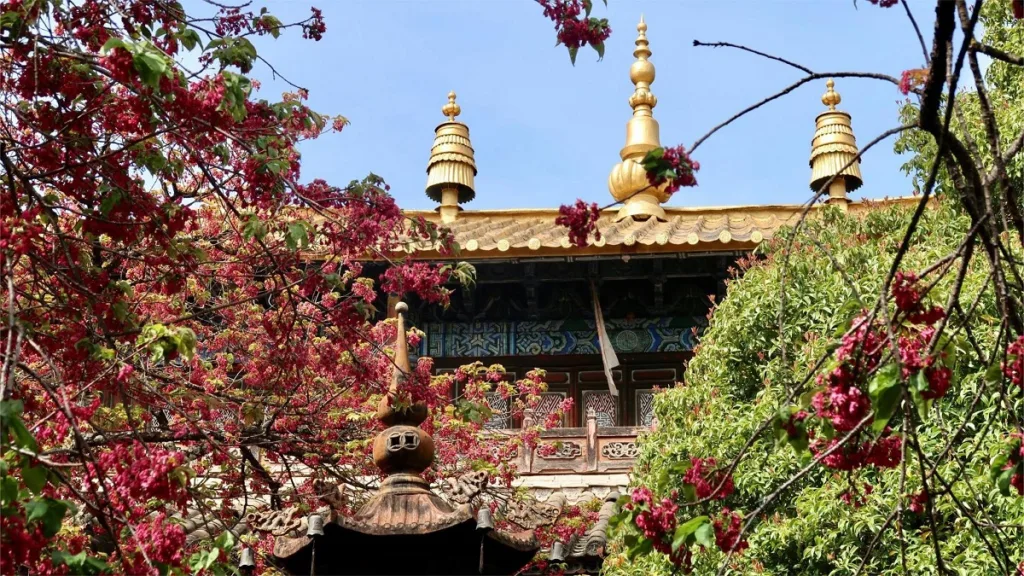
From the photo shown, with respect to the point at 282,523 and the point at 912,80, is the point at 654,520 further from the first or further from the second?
the point at 282,523

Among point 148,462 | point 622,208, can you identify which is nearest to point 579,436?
point 622,208

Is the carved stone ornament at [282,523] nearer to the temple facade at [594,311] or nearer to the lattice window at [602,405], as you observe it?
the temple facade at [594,311]

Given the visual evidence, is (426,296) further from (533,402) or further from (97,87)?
(533,402)

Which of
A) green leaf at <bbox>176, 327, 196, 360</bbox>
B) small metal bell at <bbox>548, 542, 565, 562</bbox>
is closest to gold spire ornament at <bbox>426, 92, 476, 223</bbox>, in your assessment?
small metal bell at <bbox>548, 542, 565, 562</bbox>

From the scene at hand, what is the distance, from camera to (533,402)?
557 inches

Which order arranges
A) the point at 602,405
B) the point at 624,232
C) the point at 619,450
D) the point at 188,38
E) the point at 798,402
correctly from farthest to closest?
the point at 602,405
the point at 624,232
the point at 619,450
the point at 798,402
the point at 188,38

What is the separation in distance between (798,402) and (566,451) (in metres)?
7.69

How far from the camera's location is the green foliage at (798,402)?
24.7ft

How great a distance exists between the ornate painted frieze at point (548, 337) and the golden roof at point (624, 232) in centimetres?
106

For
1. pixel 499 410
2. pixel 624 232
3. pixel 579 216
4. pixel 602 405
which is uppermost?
pixel 624 232

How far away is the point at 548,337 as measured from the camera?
17203 millimetres

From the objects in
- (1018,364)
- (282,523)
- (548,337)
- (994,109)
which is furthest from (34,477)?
(548,337)

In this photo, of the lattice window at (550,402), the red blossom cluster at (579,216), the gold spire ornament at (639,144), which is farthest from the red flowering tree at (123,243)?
the gold spire ornament at (639,144)

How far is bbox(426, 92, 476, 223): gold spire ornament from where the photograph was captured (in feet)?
66.6
